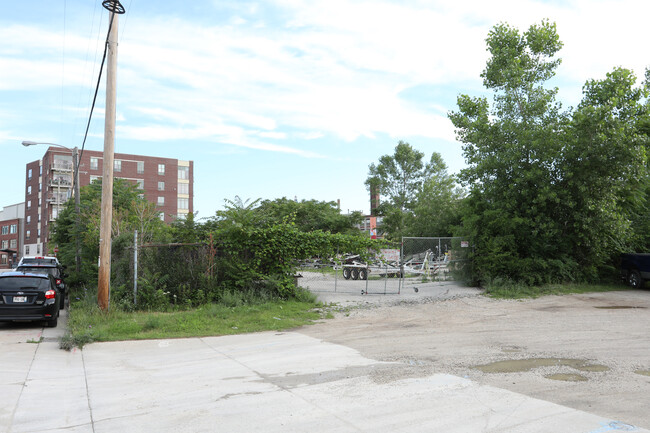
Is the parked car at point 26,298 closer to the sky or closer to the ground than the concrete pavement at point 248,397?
closer to the sky

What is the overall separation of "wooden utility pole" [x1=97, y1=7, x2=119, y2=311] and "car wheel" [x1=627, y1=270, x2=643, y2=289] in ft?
74.9

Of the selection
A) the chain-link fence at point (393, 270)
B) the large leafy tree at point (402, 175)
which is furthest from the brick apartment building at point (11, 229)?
the chain-link fence at point (393, 270)

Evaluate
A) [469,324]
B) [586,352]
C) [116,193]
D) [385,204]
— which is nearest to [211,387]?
[586,352]

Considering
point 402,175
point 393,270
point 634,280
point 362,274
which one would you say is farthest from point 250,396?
point 402,175

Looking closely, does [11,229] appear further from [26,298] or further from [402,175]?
[26,298]

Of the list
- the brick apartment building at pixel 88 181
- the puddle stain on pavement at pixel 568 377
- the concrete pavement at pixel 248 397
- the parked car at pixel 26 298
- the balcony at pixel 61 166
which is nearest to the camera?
the concrete pavement at pixel 248 397

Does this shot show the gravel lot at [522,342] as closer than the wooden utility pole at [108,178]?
Yes

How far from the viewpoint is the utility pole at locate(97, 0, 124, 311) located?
12883 millimetres

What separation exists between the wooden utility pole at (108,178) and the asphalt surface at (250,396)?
Result: 336cm

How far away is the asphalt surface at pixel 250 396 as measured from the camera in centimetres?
523

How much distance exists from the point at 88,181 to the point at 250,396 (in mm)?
82439

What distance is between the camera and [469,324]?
41.8 ft

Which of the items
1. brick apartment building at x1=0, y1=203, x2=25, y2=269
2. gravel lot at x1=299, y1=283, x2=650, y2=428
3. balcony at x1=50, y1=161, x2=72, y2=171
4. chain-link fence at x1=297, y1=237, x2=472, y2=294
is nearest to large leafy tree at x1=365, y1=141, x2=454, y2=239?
chain-link fence at x1=297, y1=237, x2=472, y2=294

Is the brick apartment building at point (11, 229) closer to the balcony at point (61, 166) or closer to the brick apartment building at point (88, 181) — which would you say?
the brick apartment building at point (88, 181)
